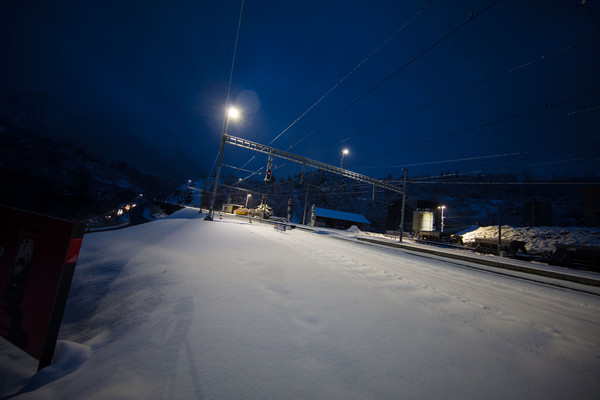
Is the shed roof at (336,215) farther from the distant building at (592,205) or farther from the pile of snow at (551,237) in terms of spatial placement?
the distant building at (592,205)

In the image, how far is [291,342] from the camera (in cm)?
165

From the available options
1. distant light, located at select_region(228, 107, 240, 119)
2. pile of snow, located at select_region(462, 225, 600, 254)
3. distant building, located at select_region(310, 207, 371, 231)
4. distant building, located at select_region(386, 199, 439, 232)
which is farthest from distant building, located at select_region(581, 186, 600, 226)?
distant building, located at select_region(310, 207, 371, 231)

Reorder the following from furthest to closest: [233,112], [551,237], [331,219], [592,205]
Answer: [331,219]
[551,237]
[233,112]
[592,205]

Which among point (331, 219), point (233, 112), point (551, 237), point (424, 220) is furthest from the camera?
point (331, 219)

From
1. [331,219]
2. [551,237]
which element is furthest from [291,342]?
[331,219]

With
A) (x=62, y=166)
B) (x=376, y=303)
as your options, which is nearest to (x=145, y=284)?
(x=376, y=303)

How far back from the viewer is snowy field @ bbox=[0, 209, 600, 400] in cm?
119

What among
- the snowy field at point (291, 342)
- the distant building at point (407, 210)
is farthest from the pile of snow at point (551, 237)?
the snowy field at point (291, 342)

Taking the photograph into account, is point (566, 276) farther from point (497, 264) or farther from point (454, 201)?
point (454, 201)

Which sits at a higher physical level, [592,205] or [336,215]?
[592,205]

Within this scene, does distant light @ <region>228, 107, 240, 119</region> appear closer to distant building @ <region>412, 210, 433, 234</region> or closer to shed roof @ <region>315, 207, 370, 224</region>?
shed roof @ <region>315, 207, 370, 224</region>

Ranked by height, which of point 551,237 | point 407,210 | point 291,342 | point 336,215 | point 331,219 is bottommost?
point 291,342

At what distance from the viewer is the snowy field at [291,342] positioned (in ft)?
3.92

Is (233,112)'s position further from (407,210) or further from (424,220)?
(407,210)
